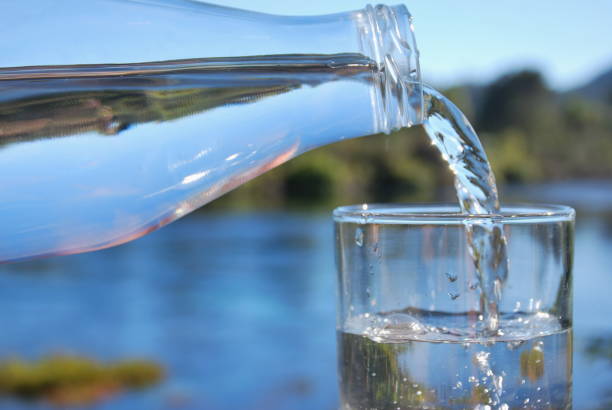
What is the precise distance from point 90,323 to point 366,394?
6.51 metres

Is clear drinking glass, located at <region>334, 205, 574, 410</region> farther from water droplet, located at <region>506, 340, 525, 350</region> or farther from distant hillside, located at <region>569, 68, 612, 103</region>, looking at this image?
distant hillside, located at <region>569, 68, 612, 103</region>

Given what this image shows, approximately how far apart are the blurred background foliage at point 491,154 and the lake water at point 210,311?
6.95 feet

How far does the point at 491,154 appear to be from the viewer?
13523mm

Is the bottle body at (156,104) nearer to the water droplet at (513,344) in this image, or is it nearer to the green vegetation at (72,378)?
the water droplet at (513,344)

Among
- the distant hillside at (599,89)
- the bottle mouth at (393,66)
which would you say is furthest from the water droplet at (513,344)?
the distant hillside at (599,89)

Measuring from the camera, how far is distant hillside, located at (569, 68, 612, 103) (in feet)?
38.3

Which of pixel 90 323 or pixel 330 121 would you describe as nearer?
pixel 330 121

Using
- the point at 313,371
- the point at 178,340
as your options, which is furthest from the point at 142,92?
the point at 178,340

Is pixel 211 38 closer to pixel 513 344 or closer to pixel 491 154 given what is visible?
pixel 513 344

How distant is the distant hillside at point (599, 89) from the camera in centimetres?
1168

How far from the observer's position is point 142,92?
465 mm

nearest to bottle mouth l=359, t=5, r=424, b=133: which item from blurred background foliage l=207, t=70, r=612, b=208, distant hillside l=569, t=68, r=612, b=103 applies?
blurred background foliage l=207, t=70, r=612, b=208

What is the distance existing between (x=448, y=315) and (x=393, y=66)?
0.14 meters

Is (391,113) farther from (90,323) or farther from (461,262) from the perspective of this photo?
(90,323)
